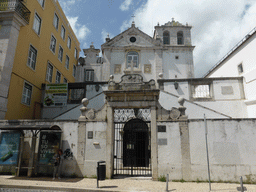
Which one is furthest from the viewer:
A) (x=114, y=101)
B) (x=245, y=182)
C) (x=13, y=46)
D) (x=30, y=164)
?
(x=13, y=46)

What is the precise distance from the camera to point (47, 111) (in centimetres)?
1717

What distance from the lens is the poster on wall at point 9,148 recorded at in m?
9.00

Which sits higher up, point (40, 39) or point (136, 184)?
point (40, 39)

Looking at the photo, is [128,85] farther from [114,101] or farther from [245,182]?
[245,182]

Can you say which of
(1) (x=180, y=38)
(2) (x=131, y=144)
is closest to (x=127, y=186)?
(2) (x=131, y=144)

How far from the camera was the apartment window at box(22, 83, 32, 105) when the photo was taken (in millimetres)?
14930

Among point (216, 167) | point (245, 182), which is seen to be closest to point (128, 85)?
point (216, 167)

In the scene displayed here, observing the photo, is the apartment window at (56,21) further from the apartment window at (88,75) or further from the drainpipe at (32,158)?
the drainpipe at (32,158)

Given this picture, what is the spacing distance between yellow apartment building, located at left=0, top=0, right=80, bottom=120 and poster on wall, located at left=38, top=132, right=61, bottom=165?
4.97 m

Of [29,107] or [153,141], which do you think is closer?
[153,141]

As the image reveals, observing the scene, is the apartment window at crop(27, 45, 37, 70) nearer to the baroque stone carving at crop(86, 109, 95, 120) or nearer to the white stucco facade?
the baroque stone carving at crop(86, 109, 95, 120)

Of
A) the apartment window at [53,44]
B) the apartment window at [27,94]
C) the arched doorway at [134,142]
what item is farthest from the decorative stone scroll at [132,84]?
the apartment window at [53,44]

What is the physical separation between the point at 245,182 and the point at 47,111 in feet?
51.9

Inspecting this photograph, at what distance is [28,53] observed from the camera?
15305 mm
